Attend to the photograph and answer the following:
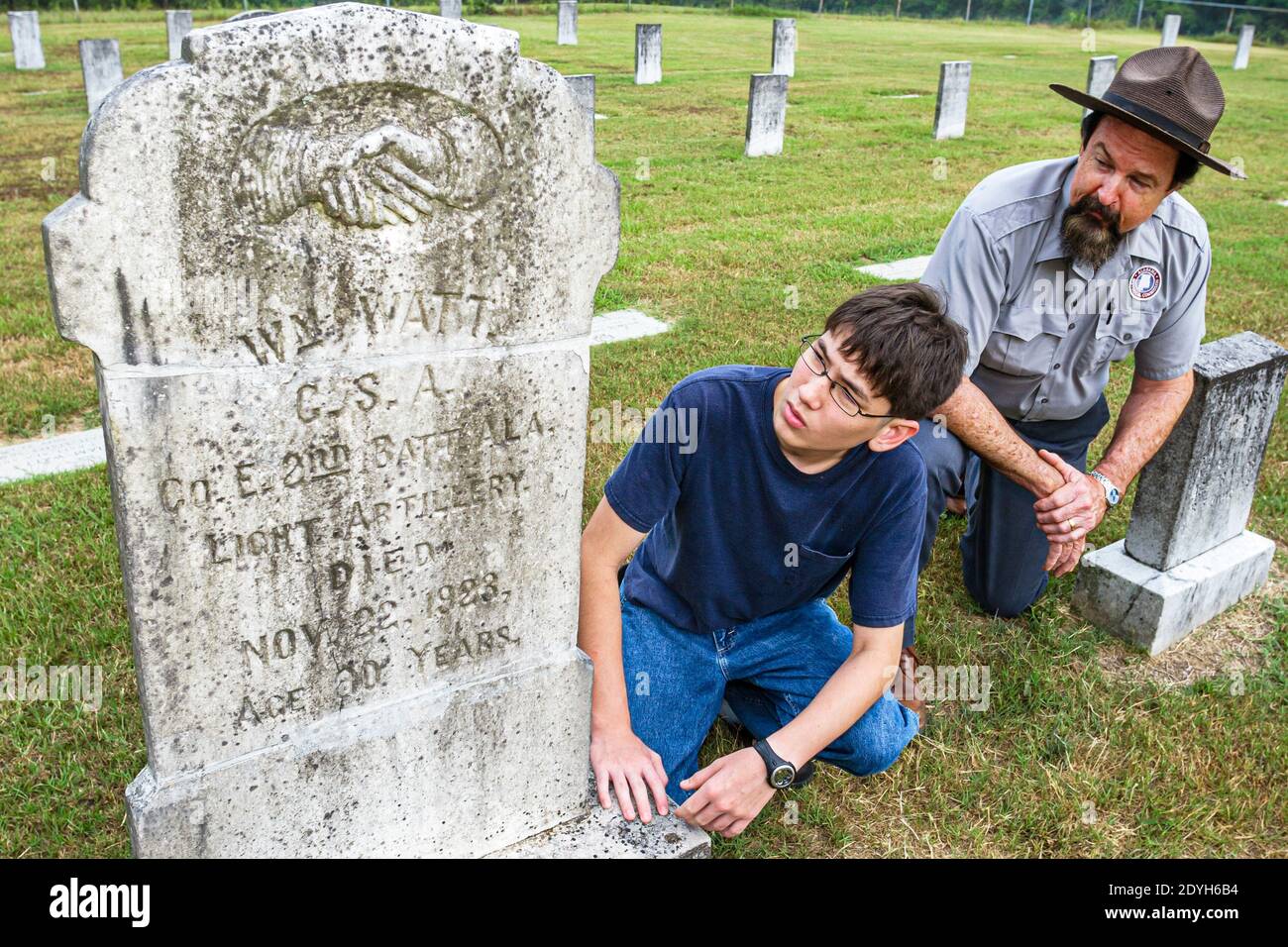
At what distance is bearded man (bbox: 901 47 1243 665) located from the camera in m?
3.24

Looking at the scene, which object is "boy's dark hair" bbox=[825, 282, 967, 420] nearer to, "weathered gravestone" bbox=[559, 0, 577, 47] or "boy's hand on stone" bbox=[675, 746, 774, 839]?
"boy's hand on stone" bbox=[675, 746, 774, 839]

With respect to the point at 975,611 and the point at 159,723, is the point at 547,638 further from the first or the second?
the point at 975,611

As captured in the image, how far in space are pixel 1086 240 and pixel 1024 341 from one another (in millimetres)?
379

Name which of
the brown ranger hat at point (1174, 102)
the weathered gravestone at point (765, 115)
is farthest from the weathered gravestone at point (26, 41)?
the brown ranger hat at point (1174, 102)

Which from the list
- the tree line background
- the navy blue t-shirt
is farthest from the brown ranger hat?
the tree line background

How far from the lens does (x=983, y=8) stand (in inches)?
1666

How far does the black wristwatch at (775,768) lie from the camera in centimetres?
255

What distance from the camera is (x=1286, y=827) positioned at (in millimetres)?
2977

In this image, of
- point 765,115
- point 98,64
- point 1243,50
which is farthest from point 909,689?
point 1243,50

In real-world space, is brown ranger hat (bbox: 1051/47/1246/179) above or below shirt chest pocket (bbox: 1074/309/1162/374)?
above

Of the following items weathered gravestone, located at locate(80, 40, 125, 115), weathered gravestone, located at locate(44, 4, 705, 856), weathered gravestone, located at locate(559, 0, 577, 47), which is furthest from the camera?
weathered gravestone, located at locate(559, 0, 577, 47)

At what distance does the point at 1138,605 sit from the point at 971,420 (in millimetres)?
998

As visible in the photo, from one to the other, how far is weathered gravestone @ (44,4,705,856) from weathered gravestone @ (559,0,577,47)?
2118cm

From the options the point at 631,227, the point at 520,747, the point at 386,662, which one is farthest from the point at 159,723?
the point at 631,227
